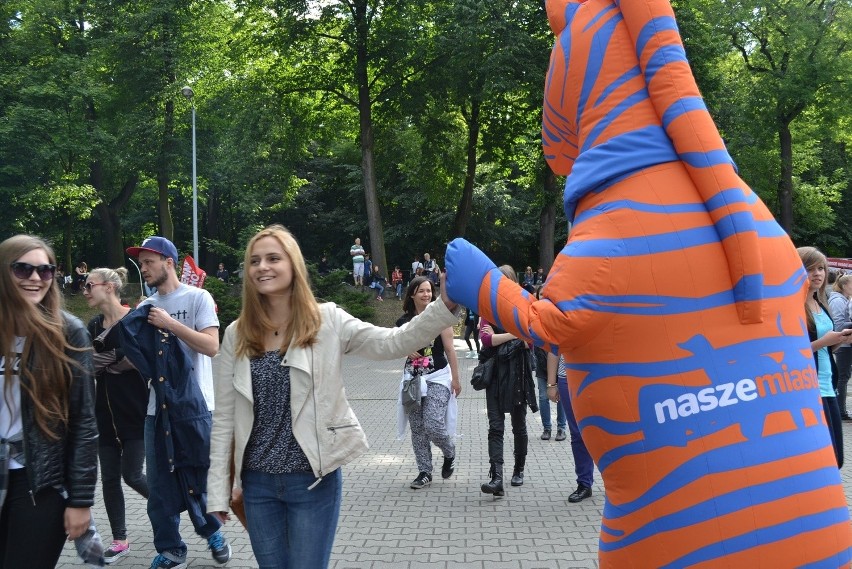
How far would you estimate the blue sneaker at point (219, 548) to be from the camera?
530 centimetres

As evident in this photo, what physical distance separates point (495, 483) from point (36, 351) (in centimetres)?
441

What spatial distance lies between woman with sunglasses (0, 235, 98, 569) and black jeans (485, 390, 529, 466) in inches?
163

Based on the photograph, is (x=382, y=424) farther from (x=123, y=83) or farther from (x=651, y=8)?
(x=123, y=83)

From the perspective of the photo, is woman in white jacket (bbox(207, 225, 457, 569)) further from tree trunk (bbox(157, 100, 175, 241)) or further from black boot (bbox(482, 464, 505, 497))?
tree trunk (bbox(157, 100, 175, 241))

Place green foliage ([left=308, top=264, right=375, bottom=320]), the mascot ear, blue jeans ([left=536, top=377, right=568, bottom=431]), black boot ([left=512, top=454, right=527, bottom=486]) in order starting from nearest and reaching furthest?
the mascot ear < black boot ([left=512, top=454, right=527, bottom=486]) < blue jeans ([left=536, top=377, right=568, bottom=431]) < green foliage ([left=308, top=264, right=375, bottom=320])

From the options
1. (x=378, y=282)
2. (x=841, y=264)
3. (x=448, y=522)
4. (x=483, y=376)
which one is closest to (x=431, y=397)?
(x=483, y=376)

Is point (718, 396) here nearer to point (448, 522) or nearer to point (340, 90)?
point (448, 522)

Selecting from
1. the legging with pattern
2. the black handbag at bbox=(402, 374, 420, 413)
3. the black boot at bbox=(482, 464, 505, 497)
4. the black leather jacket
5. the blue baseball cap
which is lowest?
the black boot at bbox=(482, 464, 505, 497)

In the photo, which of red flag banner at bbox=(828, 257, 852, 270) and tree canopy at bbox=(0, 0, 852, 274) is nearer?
red flag banner at bbox=(828, 257, 852, 270)

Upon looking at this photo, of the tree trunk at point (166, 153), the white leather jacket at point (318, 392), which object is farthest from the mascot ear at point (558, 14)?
the tree trunk at point (166, 153)

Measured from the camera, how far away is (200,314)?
5.19 m

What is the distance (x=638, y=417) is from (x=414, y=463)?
5.60 metres

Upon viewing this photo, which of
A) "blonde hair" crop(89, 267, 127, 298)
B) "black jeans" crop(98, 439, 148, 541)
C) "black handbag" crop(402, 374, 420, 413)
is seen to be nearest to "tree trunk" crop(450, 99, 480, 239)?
"black handbag" crop(402, 374, 420, 413)

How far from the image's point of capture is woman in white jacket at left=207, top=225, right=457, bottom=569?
10.9ft
